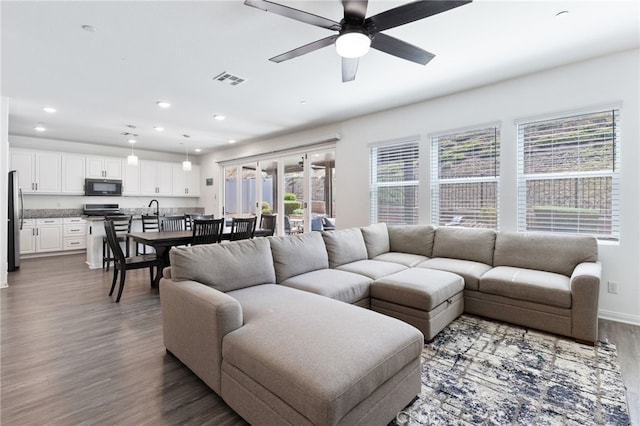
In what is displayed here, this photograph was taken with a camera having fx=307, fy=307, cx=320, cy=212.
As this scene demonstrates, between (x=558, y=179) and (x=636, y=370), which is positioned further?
(x=558, y=179)

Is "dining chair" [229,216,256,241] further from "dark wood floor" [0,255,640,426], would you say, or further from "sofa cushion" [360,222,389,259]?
"sofa cushion" [360,222,389,259]

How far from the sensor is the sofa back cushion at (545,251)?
304 cm

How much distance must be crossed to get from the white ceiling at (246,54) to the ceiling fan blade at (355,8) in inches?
14.2

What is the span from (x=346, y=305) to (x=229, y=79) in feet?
9.84

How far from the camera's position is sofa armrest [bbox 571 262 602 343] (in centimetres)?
254

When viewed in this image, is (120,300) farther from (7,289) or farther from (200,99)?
(200,99)

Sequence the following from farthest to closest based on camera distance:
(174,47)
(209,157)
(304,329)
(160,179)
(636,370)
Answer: (209,157)
(160,179)
(174,47)
(636,370)
(304,329)

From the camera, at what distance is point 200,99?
437 centimetres

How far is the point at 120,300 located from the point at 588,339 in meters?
4.77

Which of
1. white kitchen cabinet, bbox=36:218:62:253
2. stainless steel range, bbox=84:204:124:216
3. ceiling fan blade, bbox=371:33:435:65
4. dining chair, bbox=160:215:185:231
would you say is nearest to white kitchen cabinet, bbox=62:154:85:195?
stainless steel range, bbox=84:204:124:216

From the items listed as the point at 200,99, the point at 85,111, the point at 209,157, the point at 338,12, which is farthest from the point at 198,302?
the point at 209,157

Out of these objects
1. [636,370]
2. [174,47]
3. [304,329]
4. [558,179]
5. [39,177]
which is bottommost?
[636,370]

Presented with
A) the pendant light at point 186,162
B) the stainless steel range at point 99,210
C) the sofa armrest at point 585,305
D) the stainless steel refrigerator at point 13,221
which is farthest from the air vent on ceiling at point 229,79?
the stainless steel range at point 99,210

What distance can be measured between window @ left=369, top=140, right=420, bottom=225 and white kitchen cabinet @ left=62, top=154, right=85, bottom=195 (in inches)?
262
